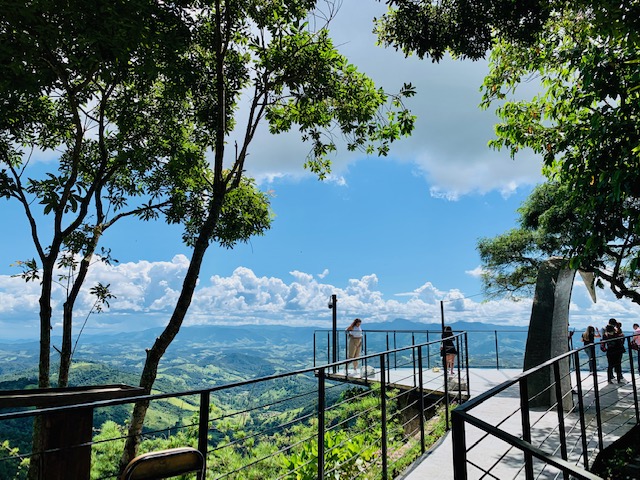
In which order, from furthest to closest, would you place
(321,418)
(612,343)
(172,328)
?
(612,343)
(172,328)
(321,418)

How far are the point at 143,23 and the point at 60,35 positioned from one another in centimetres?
95

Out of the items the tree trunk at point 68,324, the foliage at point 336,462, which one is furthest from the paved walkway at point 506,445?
the tree trunk at point 68,324

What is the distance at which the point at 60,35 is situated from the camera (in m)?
5.23

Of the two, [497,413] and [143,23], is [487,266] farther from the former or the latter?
[143,23]

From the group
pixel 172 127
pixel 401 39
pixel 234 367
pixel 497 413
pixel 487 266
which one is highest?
pixel 401 39

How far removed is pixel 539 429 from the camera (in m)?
6.55

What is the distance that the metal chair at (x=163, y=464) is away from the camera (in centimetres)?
179

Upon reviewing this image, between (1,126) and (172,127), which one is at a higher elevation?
(172,127)

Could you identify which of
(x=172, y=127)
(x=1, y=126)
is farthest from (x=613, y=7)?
(x=1, y=126)

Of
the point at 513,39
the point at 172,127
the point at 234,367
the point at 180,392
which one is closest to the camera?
the point at 180,392

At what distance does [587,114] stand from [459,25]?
7.77ft

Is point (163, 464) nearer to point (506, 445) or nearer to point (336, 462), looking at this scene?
point (336, 462)

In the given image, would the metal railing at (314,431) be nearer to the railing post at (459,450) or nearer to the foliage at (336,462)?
the foliage at (336,462)

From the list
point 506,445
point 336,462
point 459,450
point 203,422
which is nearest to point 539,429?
point 506,445
